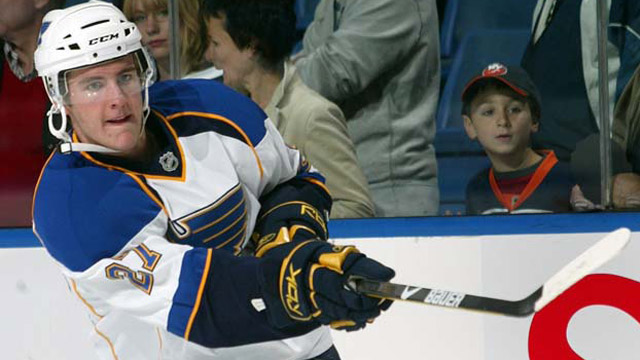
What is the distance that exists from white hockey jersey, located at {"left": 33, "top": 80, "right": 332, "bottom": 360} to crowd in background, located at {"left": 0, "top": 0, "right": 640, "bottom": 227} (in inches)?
29.4

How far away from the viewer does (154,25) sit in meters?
2.97

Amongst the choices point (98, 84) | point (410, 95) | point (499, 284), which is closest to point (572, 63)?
point (410, 95)

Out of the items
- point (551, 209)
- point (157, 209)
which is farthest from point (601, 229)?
point (157, 209)

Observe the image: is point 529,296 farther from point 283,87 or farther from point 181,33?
point 181,33

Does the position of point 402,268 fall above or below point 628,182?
below

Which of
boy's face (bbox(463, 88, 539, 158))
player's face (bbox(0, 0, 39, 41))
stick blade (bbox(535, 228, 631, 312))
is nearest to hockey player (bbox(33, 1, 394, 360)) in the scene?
stick blade (bbox(535, 228, 631, 312))

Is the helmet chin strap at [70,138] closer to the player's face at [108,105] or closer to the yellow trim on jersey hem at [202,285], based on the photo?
the player's face at [108,105]

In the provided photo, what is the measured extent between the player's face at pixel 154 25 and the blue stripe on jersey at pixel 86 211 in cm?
117

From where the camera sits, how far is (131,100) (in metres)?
1.87

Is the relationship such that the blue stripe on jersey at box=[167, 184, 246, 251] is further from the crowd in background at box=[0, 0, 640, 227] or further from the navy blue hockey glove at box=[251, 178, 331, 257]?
the crowd in background at box=[0, 0, 640, 227]

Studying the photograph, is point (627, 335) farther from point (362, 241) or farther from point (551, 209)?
point (362, 241)

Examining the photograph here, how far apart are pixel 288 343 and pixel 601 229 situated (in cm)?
101

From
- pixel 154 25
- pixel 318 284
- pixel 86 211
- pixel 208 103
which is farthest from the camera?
pixel 154 25

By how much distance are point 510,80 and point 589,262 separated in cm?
162
